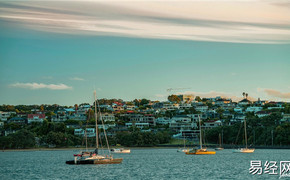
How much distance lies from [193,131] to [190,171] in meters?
115

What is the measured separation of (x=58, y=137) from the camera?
155 meters

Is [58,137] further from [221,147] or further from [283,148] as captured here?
[283,148]

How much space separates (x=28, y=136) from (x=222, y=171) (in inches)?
3644

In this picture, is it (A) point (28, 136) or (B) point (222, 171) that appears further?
(A) point (28, 136)

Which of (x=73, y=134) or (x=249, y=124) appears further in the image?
(x=73, y=134)

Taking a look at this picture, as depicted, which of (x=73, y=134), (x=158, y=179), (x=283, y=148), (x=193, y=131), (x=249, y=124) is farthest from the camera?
(x=193, y=131)

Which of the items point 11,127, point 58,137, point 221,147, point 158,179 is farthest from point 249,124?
point 158,179

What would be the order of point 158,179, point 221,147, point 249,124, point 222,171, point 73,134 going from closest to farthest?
1. point 158,179
2. point 222,171
3. point 221,147
4. point 249,124
5. point 73,134

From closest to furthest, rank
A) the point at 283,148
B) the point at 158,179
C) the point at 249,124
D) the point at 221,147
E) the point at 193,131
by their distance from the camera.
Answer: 1. the point at 158,179
2. the point at 283,148
3. the point at 221,147
4. the point at 249,124
5. the point at 193,131

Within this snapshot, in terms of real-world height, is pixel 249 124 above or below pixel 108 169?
above

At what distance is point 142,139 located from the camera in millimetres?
160250

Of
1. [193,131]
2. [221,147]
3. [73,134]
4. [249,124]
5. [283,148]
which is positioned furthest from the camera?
[193,131]

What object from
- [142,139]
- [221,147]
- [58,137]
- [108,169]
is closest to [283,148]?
[221,147]

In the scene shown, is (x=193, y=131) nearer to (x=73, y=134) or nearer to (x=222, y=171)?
(x=73, y=134)
